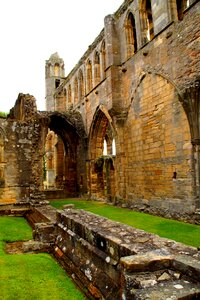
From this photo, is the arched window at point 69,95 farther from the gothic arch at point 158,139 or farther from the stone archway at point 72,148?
the gothic arch at point 158,139

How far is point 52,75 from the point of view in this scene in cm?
2859

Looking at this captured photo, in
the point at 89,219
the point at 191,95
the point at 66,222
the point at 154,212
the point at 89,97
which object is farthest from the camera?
the point at 89,97

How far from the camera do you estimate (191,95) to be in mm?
8203

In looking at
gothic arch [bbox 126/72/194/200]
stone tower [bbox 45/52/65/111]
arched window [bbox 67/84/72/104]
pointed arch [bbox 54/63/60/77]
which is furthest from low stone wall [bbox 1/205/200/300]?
pointed arch [bbox 54/63/60/77]

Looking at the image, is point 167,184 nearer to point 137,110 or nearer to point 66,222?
point 137,110

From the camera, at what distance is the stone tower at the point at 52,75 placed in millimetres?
27344

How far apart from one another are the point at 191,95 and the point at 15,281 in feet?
22.6

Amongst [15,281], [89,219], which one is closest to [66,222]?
[89,219]

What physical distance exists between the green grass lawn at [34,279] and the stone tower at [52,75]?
2261cm

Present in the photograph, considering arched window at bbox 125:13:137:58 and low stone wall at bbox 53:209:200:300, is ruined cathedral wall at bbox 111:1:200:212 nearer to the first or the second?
arched window at bbox 125:13:137:58

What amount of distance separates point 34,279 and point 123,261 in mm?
2067

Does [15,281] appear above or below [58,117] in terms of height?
below

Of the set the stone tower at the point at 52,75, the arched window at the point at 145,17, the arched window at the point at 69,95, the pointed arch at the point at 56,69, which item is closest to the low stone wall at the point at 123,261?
the arched window at the point at 145,17

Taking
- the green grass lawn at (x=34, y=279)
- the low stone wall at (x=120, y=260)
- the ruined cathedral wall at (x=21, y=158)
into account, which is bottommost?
the green grass lawn at (x=34, y=279)
